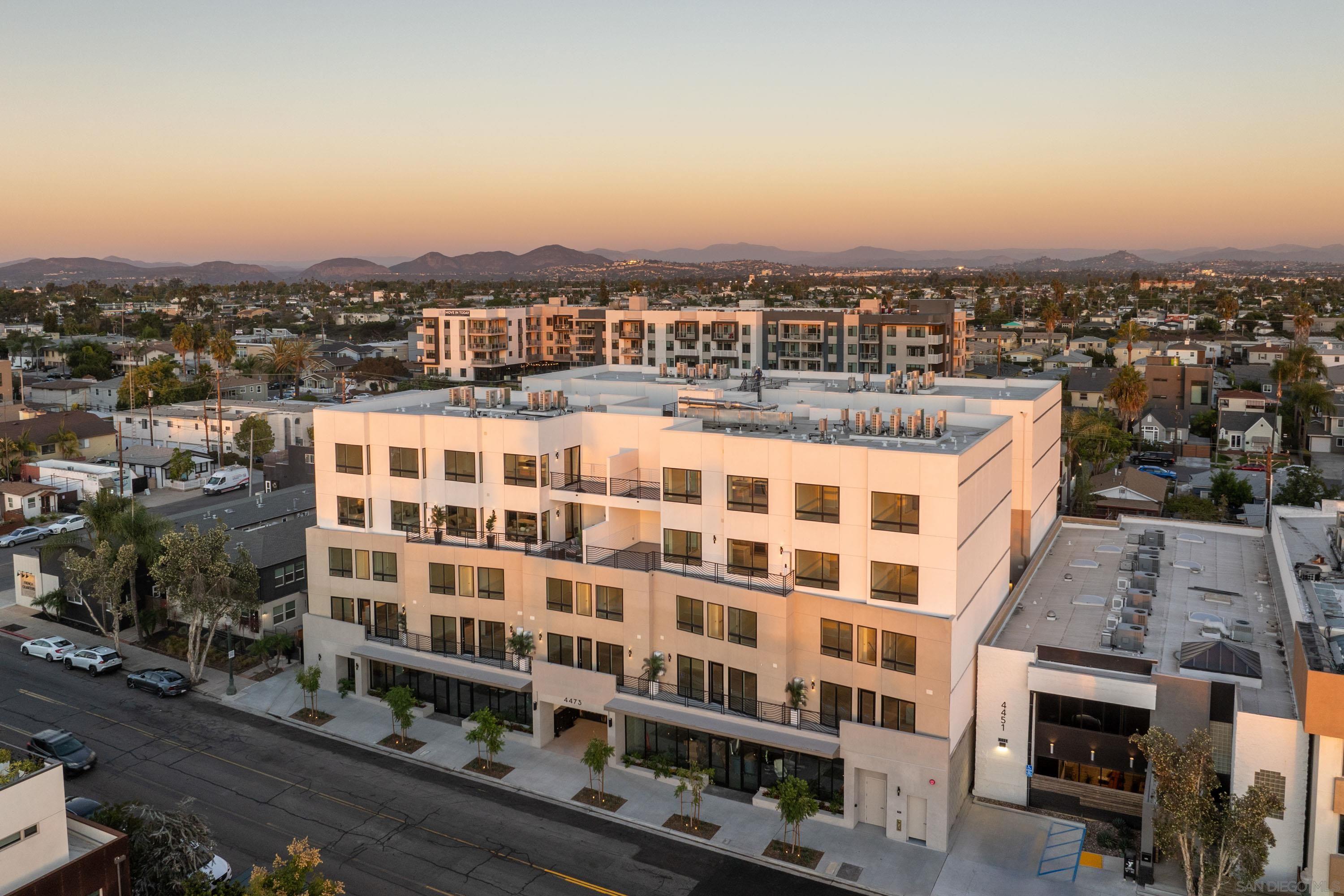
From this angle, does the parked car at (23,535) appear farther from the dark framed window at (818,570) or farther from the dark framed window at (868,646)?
the dark framed window at (868,646)

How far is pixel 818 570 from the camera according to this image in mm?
32250

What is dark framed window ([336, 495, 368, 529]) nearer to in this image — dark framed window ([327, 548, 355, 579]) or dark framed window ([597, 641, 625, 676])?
dark framed window ([327, 548, 355, 579])

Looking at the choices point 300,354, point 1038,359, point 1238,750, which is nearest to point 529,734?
point 1238,750

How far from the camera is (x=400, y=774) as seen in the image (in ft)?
113

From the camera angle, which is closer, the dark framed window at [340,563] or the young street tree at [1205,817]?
the young street tree at [1205,817]

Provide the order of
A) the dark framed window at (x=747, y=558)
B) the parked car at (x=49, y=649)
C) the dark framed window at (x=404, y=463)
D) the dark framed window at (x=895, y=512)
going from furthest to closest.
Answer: the parked car at (x=49, y=649)
the dark framed window at (x=404, y=463)
the dark framed window at (x=747, y=558)
the dark framed window at (x=895, y=512)

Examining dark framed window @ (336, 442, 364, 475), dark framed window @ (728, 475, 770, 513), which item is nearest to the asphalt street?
dark framed window @ (336, 442, 364, 475)

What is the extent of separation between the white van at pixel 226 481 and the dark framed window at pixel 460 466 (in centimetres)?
4233

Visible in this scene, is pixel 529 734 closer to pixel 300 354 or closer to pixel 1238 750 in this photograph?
pixel 1238 750

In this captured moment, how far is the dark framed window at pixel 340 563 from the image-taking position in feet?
133

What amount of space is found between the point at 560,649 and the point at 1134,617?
20.9m

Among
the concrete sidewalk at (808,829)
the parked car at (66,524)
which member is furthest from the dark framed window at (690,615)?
the parked car at (66,524)

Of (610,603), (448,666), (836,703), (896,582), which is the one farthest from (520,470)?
(896,582)

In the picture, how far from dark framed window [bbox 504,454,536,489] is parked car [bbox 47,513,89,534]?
40.6 meters
